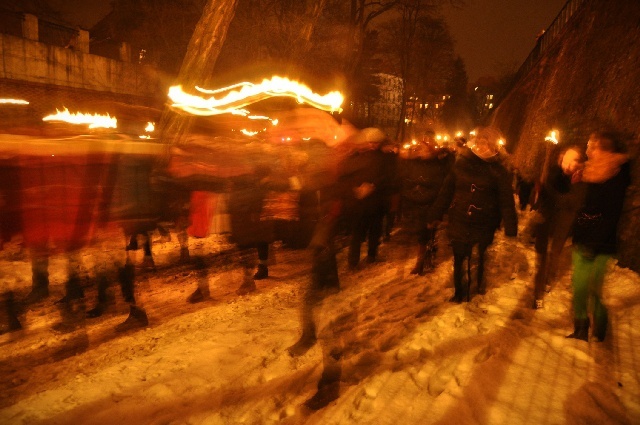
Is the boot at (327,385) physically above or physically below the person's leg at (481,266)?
below

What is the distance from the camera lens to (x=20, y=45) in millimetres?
14633

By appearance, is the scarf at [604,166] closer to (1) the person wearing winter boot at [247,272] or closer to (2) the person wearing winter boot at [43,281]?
(1) the person wearing winter boot at [247,272]

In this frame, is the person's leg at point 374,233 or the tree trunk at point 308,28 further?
the tree trunk at point 308,28

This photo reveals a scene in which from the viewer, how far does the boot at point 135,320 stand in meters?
4.58

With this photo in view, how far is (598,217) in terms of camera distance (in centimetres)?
372

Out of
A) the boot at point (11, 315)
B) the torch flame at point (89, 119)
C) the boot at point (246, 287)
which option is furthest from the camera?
the torch flame at point (89, 119)

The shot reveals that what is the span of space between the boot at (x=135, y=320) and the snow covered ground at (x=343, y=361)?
4.9 inches

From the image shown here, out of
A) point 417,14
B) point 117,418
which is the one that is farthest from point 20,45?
point 417,14

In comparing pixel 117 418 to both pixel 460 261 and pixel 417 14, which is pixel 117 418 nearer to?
pixel 460 261

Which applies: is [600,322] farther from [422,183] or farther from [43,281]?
[43,281]

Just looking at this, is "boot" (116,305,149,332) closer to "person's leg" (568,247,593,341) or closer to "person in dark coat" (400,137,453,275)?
"person in dark coat" (400,137,453,275)

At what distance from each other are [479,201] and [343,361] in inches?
92.0

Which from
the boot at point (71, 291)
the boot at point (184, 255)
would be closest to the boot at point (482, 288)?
the boot at point (184, 255)

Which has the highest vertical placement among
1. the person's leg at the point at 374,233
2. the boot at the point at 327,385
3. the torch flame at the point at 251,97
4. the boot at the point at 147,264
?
the torch flame at the point at 251,97
